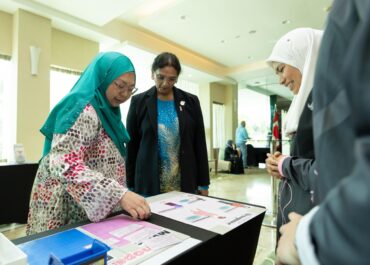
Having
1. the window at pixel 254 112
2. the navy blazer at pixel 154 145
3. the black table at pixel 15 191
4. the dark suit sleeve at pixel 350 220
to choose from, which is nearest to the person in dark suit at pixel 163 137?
the navy blazer at pixel 154 145

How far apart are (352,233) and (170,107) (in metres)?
1.33

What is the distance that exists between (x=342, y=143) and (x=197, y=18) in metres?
4.67

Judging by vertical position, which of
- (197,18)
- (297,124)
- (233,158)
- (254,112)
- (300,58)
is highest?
(197,18)

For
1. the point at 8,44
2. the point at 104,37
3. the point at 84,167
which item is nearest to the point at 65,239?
the point at 84,167

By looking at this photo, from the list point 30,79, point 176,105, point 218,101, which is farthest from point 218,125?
point 176,105

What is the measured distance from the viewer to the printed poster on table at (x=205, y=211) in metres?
0.83

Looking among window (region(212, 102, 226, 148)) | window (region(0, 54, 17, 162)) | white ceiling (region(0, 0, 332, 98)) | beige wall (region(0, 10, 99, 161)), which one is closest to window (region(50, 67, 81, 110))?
beige wall (region(0, 10, 99, 161))

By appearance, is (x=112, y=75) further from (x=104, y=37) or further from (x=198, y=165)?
(x=104, y=37)

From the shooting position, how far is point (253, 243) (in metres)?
1.03

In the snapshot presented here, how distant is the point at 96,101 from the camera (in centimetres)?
98

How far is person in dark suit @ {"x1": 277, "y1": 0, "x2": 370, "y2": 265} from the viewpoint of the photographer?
0.27 m

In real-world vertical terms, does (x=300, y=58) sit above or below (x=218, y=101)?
below

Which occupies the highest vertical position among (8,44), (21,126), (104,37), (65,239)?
(104,37)

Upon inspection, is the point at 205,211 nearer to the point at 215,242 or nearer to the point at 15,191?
the point at 215,242
